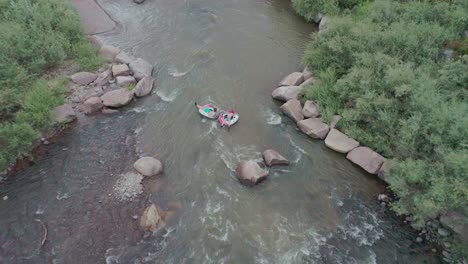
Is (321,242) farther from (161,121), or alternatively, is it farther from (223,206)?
(161,121)

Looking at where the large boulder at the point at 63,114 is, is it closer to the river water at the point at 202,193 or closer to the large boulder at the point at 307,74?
the river water at the point at 202,193

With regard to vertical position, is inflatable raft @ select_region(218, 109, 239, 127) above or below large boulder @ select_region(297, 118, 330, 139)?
below

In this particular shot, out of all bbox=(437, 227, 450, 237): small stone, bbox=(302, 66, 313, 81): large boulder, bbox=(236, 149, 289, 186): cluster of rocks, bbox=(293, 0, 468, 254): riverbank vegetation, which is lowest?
bbox=(236, 149, 289, 186): cluster of rocks

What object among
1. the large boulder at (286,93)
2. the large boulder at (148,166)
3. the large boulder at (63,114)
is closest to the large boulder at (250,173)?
the large boulder at (148,166)

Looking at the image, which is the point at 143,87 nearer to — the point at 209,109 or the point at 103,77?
the point at 103,77

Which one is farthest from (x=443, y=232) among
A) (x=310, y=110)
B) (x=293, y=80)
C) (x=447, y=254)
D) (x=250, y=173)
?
(x=293, y=80)

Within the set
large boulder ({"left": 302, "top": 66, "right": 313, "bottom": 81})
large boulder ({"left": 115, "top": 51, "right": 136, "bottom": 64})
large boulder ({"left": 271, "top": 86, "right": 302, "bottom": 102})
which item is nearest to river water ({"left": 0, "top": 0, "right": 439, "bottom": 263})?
large boulder ({"left": 271, "top": 86, "right": 302, "bottom": 102})

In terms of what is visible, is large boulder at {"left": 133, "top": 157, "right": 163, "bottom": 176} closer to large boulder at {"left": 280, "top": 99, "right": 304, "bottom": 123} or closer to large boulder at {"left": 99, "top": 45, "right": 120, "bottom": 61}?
large boulder at {"left": 280, "top": 99, "right": 304, "bottom": 123}
